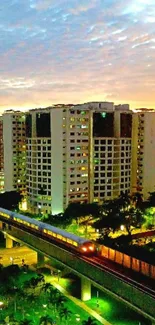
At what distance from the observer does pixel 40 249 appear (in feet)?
93.7

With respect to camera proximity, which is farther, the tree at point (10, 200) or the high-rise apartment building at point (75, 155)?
the tree at point (10, 200)

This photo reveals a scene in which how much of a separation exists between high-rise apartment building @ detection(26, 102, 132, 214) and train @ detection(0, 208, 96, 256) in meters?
12.1

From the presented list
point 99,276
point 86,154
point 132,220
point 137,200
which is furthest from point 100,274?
point 86,154

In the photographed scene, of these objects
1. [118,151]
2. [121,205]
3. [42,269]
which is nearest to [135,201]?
[121,205]

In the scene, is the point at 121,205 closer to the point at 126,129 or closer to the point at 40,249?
the point at 126,129

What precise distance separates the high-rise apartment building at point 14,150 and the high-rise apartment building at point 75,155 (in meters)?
7.32

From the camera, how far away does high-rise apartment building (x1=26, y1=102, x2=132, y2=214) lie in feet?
161

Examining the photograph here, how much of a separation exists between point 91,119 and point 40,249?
80.5 feet

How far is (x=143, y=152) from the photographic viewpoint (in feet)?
180

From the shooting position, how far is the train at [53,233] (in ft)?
81.7

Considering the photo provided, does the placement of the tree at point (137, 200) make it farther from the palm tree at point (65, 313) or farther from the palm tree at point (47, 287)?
the palm tree at point (65, 313)

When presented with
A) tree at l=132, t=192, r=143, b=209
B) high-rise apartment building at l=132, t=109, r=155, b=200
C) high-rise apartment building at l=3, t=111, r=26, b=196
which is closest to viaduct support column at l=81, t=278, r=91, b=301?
tree at l=132, t=192, r=143, b=209

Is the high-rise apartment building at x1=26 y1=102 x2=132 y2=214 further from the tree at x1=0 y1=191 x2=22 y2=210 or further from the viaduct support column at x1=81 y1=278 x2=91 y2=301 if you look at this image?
the viaduct support column at x1=81 y1=278 x2=91 y2=301

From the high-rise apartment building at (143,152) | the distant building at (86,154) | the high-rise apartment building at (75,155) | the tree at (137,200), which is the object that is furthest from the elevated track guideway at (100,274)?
the high-rise apartment building at (143,152)
